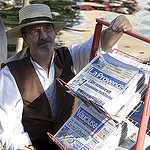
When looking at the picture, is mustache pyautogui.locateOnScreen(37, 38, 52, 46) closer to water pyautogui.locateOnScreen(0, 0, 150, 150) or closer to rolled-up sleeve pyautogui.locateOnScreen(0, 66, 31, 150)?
rolled-up sleeve pyautogui.locateOnScreen(0, 66, 31, 150)

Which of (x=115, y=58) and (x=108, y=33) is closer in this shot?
(x=115, y=58)

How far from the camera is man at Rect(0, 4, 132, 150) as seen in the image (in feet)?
6.89

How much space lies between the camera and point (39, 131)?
2277 mm

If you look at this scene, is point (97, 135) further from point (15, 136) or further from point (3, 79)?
point (3, 79)

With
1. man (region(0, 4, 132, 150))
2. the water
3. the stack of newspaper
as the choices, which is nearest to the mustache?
man (region(0, 4, 132, 150))

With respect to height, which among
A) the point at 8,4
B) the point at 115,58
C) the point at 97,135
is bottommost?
the point at 8,4

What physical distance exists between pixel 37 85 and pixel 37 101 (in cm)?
11

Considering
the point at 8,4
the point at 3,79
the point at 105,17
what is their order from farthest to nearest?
the point at 8,4 → the point at 105,17 → the point at 3,79

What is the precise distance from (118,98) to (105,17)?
6.18m

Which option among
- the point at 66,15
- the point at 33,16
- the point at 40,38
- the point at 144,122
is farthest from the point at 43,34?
the point at 66,15

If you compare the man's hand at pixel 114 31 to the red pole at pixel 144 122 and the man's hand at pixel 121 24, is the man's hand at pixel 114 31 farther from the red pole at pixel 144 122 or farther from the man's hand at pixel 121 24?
the red pole at pixel 144 122

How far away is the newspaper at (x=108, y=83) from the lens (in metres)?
1.62

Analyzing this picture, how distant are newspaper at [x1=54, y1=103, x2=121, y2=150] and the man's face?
53 centimetres

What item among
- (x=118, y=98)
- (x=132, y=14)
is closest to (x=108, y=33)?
(x=118, y=98)
